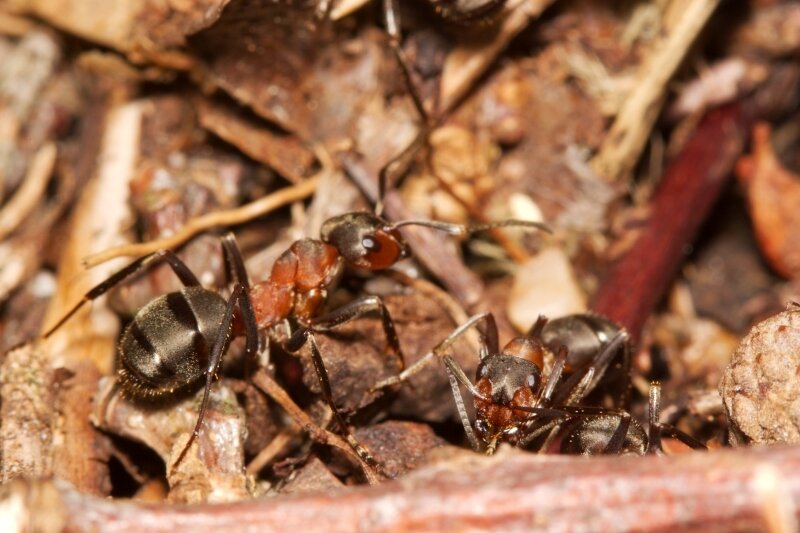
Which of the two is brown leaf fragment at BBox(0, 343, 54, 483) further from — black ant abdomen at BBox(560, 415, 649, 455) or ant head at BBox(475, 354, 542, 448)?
black ant abdomen at BBox(560, 415, 649, 455)

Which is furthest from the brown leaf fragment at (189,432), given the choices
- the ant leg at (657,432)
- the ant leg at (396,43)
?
the ant leg at (396,43)

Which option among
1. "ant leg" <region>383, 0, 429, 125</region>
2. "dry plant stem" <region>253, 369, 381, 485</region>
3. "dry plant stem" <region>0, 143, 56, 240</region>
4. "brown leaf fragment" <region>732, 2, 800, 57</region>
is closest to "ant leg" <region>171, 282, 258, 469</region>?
"dry plant stem" <region>253, 369, 381, 485</region>

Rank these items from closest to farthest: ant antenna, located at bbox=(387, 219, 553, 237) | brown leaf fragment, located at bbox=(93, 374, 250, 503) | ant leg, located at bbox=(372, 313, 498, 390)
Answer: brown leaf fragment, located at bbox=(93, 374, 250, 503), ant leg, located at bbox=(372, 313, 498, 390), ant antenna, located at bbox=(387, 219, 553, 237)

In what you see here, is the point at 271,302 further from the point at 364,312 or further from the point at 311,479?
the point at 311,479

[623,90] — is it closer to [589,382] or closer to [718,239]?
[718,239]

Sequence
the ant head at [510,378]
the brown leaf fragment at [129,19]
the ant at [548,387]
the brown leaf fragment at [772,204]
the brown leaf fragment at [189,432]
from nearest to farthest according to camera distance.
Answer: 1. the brown leaf fragment at [189,432]
2. the ant at [548,387]
3. the ant head at [510,378]
4. the brown leaf fragment at [129,19]
5. the brown leaf fragment at [772,204]

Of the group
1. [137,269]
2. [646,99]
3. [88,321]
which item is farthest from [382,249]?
[646,99]

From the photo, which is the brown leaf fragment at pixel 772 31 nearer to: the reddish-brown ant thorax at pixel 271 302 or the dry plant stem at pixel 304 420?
the reddish-brown ant thorax at pixel 271 302
